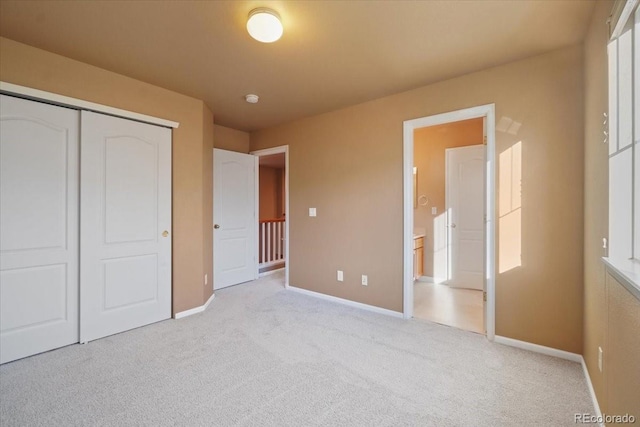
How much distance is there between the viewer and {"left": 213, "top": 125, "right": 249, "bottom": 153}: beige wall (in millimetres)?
4441

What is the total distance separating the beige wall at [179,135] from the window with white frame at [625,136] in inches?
141

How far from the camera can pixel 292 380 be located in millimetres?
2047

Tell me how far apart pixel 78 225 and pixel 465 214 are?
189 inches

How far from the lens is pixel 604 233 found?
1.67 meters

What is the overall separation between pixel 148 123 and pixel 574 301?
4237 mm

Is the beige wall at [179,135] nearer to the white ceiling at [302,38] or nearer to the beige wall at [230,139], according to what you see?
the white ceiling at [302,38]

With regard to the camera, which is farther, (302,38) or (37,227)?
(37,227)

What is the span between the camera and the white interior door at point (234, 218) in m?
4.31

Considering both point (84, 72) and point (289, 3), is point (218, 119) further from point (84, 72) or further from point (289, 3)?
point (289, 3)

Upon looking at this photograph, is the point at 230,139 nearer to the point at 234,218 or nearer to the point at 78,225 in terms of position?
the point at 234,218

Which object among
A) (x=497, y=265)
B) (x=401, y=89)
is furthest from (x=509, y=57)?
(x=497, y=265)

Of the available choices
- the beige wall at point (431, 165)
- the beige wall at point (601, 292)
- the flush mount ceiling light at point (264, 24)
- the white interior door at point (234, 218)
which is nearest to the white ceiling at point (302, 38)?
the flush mount ceiling light at point (264, 24)

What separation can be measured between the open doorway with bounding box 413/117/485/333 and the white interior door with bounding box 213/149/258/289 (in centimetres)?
269

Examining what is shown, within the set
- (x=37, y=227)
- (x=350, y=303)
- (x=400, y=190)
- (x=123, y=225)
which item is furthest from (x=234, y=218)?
(x=400, y=190)
